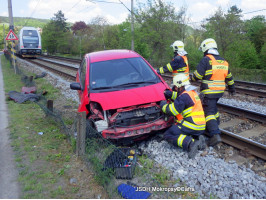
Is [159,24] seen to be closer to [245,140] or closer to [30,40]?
[30,40]


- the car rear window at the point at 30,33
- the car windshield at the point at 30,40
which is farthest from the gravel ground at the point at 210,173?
the car rear window at the point at 30,33

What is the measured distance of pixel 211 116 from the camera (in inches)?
201

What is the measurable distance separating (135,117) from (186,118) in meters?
0.96

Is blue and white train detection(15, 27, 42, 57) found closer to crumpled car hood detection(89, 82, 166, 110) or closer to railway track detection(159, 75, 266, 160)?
crumpled car hood detection(89, 82, 166, 110)

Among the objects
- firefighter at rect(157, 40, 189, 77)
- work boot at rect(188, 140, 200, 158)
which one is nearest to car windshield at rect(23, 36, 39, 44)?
firefighter at rect(157, 40, 189, 77)

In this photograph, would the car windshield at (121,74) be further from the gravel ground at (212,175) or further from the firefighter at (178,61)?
the gravel ground at (212,175)

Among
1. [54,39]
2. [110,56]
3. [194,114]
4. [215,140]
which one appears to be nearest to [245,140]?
[215,140]

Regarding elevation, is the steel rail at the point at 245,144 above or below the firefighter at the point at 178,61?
below

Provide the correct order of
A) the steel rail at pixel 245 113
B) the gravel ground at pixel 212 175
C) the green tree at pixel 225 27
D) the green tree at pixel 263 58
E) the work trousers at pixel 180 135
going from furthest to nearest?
the green tree at pixel 263 58 < the green tree at pixel 225 27 < the steel rail at pixel 245 113 < the work trousers at pixel 180 135 < the gravel ground at pixel 212 175

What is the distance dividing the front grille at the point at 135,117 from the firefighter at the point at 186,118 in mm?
305

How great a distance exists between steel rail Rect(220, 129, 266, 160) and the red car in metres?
1.23

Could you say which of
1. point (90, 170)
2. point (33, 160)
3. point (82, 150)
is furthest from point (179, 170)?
point (33, 160)

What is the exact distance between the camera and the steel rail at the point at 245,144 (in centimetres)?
439

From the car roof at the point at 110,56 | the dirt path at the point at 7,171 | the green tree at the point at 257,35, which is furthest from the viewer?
the green tree at the point at 257,35
